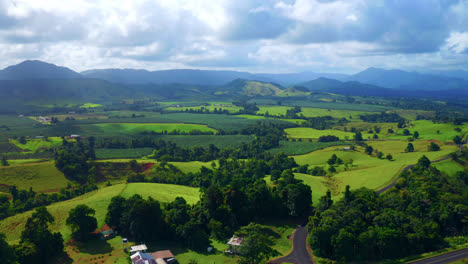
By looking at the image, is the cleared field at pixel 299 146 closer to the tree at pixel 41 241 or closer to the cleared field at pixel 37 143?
the tree at pixel 41 241

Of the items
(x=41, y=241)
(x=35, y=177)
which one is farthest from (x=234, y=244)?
(x=35, y=177)

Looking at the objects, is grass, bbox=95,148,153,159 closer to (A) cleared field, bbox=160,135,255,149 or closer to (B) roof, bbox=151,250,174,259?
Result: (A) cleared field, bbox=160,135,255,149

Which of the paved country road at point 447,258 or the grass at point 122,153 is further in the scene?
the grass at point 122,153

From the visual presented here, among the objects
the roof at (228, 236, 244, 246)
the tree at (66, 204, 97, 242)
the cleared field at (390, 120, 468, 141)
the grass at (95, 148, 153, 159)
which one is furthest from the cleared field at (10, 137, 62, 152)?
the cleared field at (390, 120, 468, 141)

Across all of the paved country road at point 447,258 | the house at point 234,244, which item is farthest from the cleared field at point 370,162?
the house at point 234,244

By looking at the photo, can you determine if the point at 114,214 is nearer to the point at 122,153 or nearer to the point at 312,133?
the point at 122,153

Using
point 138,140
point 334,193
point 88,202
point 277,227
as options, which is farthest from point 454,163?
point 138,140
